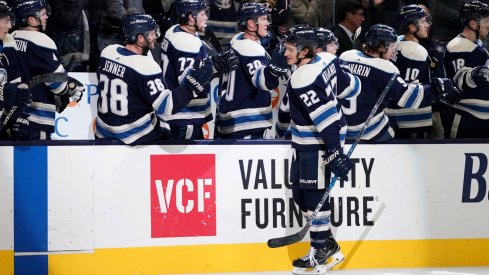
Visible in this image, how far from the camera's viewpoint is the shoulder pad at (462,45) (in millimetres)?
7586

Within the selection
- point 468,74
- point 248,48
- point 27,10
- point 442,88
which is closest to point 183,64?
point 248,48

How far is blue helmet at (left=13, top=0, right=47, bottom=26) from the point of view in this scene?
7.08 meters

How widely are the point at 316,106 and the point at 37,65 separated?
1.77 metres

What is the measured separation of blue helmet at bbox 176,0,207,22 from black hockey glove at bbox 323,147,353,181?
143 centimetres

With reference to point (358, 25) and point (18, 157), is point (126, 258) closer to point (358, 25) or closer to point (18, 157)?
point (18, 157)

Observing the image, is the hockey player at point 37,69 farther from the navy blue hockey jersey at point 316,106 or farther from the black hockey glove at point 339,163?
the black hockey glove at point 339,163

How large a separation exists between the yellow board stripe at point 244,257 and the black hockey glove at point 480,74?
1008 millimetres

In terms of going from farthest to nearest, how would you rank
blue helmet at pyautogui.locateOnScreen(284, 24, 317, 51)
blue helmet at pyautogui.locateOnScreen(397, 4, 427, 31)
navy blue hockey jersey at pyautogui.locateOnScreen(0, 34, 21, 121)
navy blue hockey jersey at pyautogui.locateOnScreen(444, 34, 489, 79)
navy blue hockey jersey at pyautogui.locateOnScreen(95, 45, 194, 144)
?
navy blue hockey jersey at pyautogui.locateOnScreen(444, 34, 489, 79) → blue helmet at pyautogui.locateOnScreen(397, 4, 427, 31) → navy blue hockey jersey at pyautogui.locateOnScreen(0, 34, 21, 121) → navy blue hockey jersey at pyautogui.locateOnScreen(95, 45, 194, 144) → blue helmet at pyautogui.locateOnScreen(284, 24, 317, 51)

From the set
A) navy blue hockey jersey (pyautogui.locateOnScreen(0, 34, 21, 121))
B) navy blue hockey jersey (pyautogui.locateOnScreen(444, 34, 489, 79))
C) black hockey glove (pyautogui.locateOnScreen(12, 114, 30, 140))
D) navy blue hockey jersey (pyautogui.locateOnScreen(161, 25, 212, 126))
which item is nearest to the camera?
navy blue hockey jersey (pyautogui.locateOnScreen(0, 34, 21, 121))

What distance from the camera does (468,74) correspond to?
24.2 feet

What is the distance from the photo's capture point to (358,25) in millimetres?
8523

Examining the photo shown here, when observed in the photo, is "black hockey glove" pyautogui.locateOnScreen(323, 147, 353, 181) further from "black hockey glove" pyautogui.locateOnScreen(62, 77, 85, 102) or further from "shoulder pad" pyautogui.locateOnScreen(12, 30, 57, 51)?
"shoulder pad" pyautogui.locateOnScreen(12, 30, 57, 51)

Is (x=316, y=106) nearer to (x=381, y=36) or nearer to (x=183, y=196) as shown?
(x=381, y=36)

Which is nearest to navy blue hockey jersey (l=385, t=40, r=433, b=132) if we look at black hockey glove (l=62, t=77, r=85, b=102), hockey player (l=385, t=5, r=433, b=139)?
hockey player (l=385, t=5, r=433, b=139)
